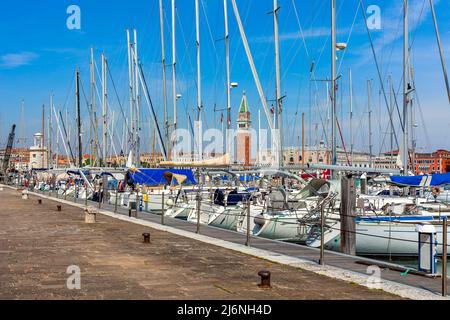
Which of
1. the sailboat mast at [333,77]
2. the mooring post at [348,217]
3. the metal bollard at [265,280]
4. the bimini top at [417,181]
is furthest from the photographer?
the sailboat mast at [333,77]

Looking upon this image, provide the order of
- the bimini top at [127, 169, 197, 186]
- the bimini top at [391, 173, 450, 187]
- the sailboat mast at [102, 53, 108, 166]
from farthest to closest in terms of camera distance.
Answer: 1. the sailboat mast at [102, 53, 108, 166]
2. the bimini top at [127, 169, 197, 186]
3. the bimini top at [391, 173, 450, 187]

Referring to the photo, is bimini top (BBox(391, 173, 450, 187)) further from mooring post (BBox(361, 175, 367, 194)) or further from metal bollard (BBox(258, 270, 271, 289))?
metal bollard (BBox(258, 270, 271, 289))

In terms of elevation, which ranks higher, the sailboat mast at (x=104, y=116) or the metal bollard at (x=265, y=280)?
the sailboat mast at (x=104, y=116)

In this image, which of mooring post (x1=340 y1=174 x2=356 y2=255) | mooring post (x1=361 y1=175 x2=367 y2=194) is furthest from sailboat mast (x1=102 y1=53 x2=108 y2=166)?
mooring post (x1=340 y1=174 x2=356 y2=255)

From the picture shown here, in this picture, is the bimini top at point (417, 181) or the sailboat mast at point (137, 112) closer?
the bimini top at point (417, 181)

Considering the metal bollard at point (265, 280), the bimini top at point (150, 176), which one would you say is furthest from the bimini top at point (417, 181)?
the metal bollard at point (265, 280)

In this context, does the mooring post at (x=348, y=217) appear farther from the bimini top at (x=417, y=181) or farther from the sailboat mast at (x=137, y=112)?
the sailboat mast at (x=137, y=112)

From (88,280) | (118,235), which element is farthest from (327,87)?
(88,280)

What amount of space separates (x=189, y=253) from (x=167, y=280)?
3.67 m

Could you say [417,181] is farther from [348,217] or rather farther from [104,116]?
[104,116]

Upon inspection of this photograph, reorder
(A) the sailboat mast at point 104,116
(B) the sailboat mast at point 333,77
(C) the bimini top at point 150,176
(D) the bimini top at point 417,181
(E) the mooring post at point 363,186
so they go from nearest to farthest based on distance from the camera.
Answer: (D) the bimini top at point 417,181 → (B) the sailboat mast at point 333,77 → (E) the mooring post at point 363,186 → (C) the bimini top at point 150,176 → (A) the sailboat mast at point 104,116

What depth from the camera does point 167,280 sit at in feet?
32.3

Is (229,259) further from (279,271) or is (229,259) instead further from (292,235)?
(292,235)

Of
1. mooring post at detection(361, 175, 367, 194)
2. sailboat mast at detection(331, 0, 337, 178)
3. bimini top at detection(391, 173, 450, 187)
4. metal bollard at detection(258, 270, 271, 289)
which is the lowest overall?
metal bollard at detection(258, 270, 271, 289)
